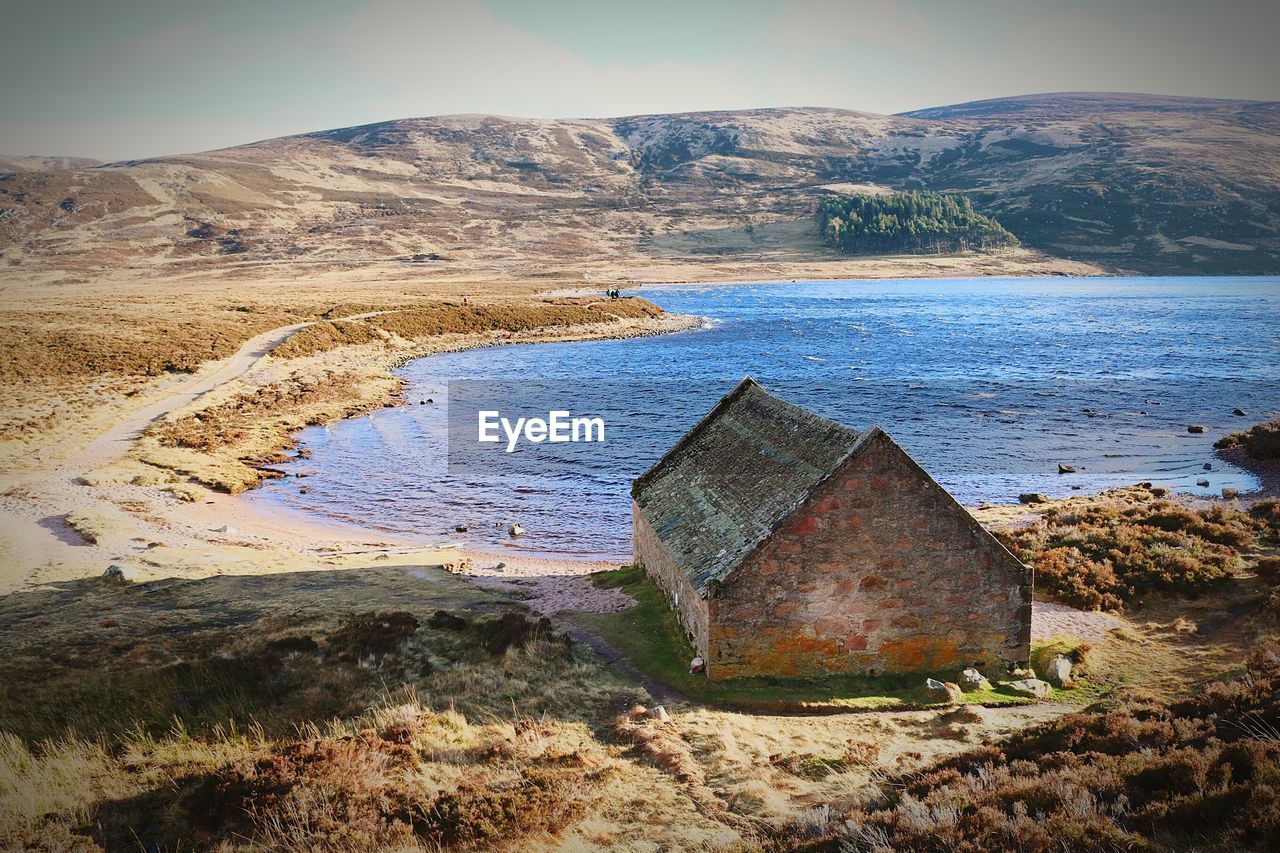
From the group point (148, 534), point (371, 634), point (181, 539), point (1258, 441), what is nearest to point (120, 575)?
point (181, 539)

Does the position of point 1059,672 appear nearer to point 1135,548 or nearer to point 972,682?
point 972,682

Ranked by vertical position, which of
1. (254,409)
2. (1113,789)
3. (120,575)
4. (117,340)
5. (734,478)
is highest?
(117,340)

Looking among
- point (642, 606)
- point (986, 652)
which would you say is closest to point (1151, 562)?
point (986, 652)

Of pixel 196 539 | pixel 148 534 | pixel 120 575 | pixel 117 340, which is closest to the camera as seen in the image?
pixel 120 575

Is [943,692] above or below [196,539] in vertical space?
above

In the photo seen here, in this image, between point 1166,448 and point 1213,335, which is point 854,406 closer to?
point 1166,448

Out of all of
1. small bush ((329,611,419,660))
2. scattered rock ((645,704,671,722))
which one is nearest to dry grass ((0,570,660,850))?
small bush ((329,611,419,660))

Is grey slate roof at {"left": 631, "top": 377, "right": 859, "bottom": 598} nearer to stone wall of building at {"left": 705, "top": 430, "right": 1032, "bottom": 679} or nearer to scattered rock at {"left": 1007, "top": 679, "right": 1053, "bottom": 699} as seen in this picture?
stone wall of building at {"left": 705, "top": 430, "right": 1032, "bottom": 679}
